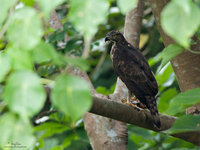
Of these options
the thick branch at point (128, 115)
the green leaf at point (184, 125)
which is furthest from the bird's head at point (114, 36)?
the green leaf at point (184, 125)

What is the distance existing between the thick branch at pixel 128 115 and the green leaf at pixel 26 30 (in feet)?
4.76

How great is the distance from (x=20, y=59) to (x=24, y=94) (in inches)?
4.8

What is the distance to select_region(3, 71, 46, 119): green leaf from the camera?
43.0 inches

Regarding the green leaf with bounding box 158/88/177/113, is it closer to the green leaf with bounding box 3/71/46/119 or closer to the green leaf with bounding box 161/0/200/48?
the green leaf with bounding box 161/0/200/48

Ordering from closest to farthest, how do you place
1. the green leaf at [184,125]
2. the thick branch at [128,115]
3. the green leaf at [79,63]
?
the green leaf at [79,63]
the green leaf at [184,125]
the thick branch at [128,115]

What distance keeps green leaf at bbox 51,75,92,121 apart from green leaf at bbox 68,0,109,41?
15 cm

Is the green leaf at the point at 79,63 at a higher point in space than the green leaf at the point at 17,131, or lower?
higher

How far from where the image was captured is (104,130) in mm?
3506

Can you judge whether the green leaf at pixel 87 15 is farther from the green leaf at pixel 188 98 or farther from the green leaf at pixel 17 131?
the green leaf at pixel 188 98

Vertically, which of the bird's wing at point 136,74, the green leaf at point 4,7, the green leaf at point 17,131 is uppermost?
the green leaf at point 4,7

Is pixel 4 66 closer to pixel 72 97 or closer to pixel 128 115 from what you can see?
pixel 72 97

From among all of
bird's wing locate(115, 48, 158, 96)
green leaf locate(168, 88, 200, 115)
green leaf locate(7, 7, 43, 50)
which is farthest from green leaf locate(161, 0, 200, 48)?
bird's wing locate(115, 48, 158, 96)

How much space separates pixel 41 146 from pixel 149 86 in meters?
1.31

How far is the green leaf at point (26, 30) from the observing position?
3.71 feet
